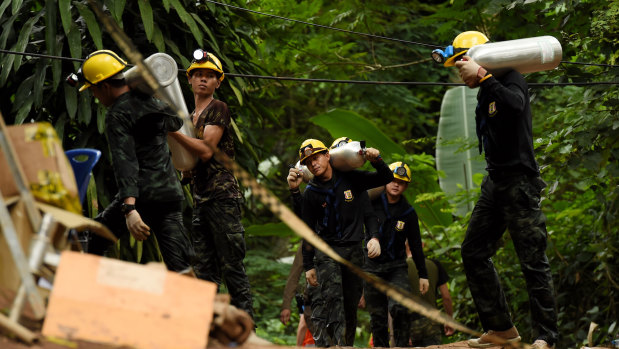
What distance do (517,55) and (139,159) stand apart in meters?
2.92

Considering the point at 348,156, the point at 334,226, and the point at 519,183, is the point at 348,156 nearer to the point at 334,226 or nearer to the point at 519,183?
the point at 334,226

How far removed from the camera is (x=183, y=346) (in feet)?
12.6

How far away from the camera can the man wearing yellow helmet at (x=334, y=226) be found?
7703 millimetres

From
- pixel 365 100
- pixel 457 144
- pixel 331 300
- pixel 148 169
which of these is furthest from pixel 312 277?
pixel 365 100

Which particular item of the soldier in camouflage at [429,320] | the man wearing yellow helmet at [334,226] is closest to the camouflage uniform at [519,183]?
the man wearing yellow helmet at [334,226]

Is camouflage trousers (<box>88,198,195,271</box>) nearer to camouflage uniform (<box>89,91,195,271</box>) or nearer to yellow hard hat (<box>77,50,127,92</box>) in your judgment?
camouflage uniform (<box>89,91,195,271</box>)

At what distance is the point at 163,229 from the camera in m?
6.23

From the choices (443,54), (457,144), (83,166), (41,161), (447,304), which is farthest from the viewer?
(457,144)

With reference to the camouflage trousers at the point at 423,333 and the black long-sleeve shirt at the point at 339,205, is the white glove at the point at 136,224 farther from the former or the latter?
the camouflage trousers at the point at 423,333

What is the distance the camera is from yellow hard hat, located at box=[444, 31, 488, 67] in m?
6.38

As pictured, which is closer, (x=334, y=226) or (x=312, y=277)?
(x=334, y=226)

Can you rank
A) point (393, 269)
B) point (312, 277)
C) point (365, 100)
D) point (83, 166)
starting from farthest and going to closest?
point (365, 100) → point (393, 269) → point (312, 277) → point (83, 166)

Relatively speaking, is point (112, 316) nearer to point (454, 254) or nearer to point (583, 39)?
point (583, 39)

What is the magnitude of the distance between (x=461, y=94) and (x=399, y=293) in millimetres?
10219
